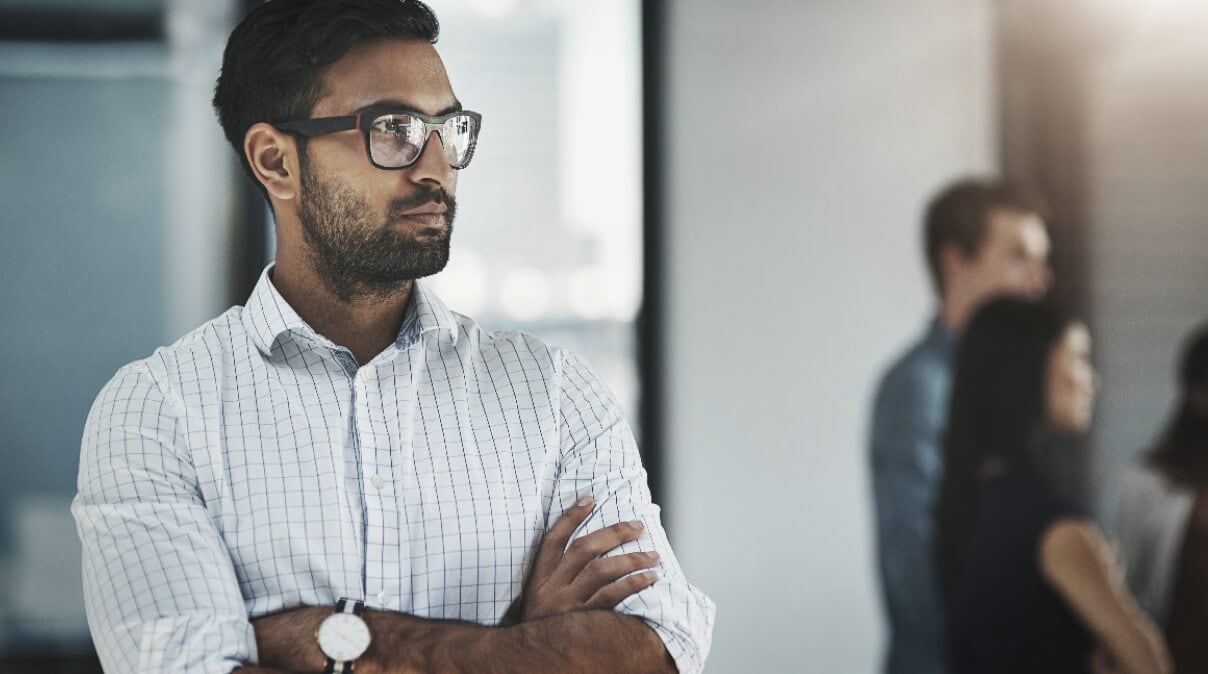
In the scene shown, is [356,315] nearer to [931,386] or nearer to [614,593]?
[614,593]

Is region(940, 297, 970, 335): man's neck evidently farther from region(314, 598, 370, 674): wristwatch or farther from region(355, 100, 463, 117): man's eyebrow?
region(314, 598, 370, 674): wristwatch

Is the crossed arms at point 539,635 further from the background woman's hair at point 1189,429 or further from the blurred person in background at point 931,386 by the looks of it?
the background woman's hair at point 1189,429

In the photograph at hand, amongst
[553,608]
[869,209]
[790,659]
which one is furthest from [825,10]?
[553,608]

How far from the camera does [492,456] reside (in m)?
1.45

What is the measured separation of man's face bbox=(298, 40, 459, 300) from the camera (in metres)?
1.46

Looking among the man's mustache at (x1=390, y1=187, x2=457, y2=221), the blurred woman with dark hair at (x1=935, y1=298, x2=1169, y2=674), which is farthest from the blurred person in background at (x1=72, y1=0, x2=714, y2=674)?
the blurred woman with dark hair at (x1=935, y1=298, x2=1169, y2=674)

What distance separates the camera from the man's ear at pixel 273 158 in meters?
1.54

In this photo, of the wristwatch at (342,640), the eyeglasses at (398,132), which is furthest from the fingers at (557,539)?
the eyeglasses at (398,132)

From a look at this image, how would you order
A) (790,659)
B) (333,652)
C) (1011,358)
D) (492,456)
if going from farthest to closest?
1. (790,659)
2. (1011,358)
3. (492,456)
4. (333,652)

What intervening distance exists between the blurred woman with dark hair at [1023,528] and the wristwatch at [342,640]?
1995 mm

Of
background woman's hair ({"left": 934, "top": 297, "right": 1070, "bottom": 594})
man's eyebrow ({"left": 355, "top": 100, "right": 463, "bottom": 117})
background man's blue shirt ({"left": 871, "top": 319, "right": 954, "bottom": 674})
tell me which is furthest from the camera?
background man's blue shirt ({"left": 871, "top": 319, "right": 954, "bottom": 674})

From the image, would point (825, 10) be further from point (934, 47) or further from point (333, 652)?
point (333, 652)

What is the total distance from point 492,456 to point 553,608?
0.68 feet

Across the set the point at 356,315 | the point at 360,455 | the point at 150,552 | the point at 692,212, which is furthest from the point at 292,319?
the point at 692,212
